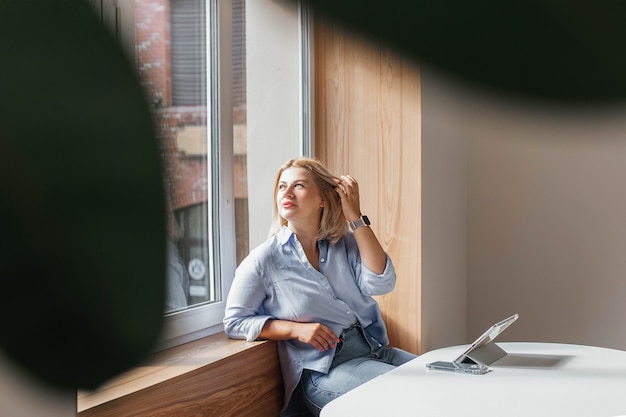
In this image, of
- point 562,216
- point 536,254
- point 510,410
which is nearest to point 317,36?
point 510,410

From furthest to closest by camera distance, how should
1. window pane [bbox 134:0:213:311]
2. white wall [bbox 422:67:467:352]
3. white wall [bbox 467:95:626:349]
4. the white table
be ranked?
white wall [bbox 422:67:467:352] → white wall [bbox 467:95:626:349] → the white table → window pane [bbox 134:0:213:311]

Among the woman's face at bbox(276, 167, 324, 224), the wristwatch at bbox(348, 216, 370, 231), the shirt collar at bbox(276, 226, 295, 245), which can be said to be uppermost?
the woman's face at bbox(276, 167, 324, 224)

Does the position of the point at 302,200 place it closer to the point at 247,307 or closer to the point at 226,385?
the point at 247,307

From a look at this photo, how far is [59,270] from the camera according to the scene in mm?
124

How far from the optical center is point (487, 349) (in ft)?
6.06

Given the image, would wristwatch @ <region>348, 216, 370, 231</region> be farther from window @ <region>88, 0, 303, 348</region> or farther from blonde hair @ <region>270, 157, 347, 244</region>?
window @ <region>88, 0, 303, 348</region>

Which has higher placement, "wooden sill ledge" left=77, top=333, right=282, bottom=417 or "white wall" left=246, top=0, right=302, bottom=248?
"white wall" left=246, top=0, right=302, bottom=248

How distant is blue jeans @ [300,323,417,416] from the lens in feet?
6.38

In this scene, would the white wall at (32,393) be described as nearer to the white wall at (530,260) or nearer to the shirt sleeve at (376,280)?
the white wall at (530,260)

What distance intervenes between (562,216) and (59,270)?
7.97 feet

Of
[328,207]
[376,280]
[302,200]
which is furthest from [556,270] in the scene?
[302,200]

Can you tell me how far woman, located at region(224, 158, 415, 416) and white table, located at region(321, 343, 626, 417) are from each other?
0.27 m

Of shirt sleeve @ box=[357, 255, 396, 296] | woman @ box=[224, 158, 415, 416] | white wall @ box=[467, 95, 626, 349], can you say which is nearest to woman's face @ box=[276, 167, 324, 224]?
woman @ box=[224, 158, 415, 416]

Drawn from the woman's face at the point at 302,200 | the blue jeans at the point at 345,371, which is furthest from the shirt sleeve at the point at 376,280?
the woman's face at the point at 302,200
